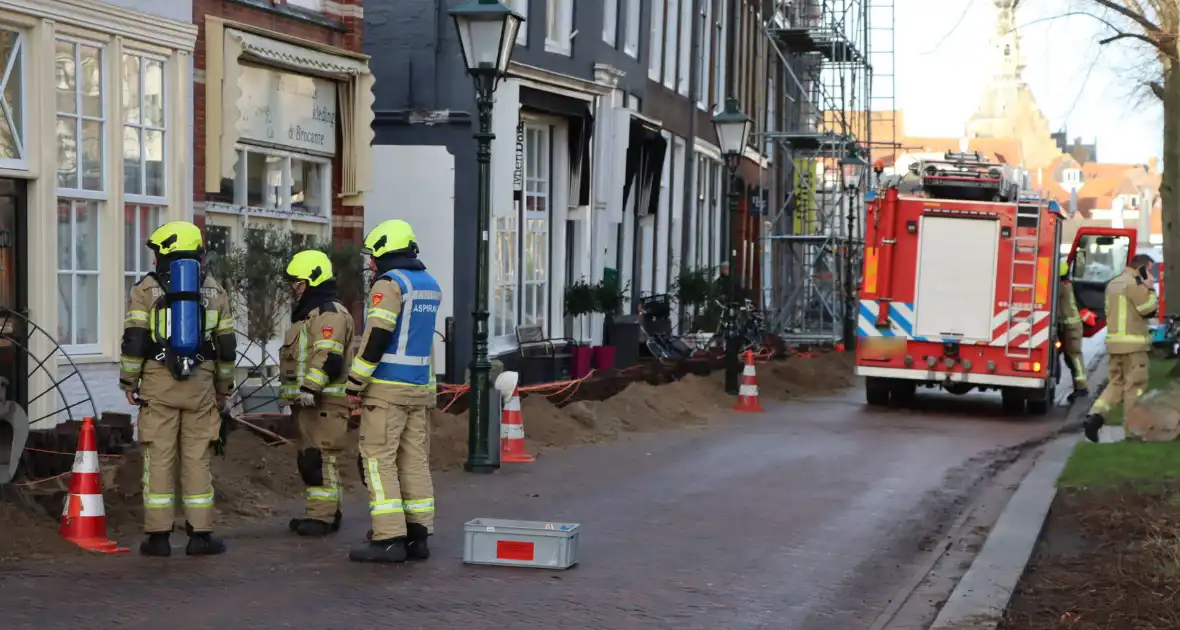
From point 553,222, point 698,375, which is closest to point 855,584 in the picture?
point 698,375

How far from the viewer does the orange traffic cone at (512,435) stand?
1464 centimetres

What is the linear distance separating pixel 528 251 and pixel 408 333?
47.5ft

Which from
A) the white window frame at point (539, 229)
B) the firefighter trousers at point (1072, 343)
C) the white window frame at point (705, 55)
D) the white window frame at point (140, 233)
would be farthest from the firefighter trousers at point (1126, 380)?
the white window frame at point (705, 55)

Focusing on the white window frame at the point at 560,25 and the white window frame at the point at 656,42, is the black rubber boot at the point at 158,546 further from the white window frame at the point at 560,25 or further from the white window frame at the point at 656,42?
the white window frame at the point at 656,42

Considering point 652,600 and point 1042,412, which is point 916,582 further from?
point 1042,412

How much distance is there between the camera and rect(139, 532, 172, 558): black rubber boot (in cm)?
926

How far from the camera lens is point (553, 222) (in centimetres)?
2464

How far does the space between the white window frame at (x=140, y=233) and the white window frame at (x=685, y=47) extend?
17.4 m

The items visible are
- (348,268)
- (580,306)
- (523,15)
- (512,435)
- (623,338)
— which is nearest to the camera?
(512,435)

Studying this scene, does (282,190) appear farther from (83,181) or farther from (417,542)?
(417,542)

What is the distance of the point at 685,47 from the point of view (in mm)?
32250

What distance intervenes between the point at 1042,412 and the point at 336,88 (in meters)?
9.95

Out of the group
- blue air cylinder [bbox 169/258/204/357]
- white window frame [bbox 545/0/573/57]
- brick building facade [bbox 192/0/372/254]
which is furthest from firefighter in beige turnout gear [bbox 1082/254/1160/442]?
blue air cylinder [bbox 169/258/204/357]

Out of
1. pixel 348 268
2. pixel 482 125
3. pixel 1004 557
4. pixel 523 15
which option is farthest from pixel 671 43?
pixel 1004 557
